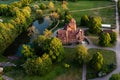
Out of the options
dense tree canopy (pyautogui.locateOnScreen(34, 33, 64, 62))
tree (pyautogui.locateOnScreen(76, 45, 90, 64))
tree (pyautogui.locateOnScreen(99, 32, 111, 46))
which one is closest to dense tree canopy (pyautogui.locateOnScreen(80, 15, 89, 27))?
tree (pyautogui.locateOnScreen(99, 32, 111, 46))

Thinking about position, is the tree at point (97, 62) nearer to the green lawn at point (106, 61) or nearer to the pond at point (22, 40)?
→ the green lawn at point (106, 61)

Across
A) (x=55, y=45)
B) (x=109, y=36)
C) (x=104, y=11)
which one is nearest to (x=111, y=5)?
(x=104, y=11)

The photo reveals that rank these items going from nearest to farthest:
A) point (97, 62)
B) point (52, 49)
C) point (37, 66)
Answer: point (37, 66), point (97, 62), point (52, 49)

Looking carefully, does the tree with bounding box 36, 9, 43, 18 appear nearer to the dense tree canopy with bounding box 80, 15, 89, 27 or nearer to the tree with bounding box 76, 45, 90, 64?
the dense tree canopy with bounding box 80, 15, 89, 27

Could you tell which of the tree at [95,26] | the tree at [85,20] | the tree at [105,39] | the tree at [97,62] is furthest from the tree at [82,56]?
the tree at [85,20]

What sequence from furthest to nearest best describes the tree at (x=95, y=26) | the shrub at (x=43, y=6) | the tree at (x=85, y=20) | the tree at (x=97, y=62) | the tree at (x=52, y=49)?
the shrub at (x=43, y=6), the tree at (x=85, y=20), the tree at (x=95, y=26), the tree at (x=52, y=49), the tree at (x=97, y=62)

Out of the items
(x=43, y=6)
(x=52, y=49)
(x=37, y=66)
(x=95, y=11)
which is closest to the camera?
(x=37, y=66)

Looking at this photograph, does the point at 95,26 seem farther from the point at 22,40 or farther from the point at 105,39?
the point at 22,40

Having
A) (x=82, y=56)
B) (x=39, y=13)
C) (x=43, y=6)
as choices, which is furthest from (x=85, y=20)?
(x=43, y=6)
